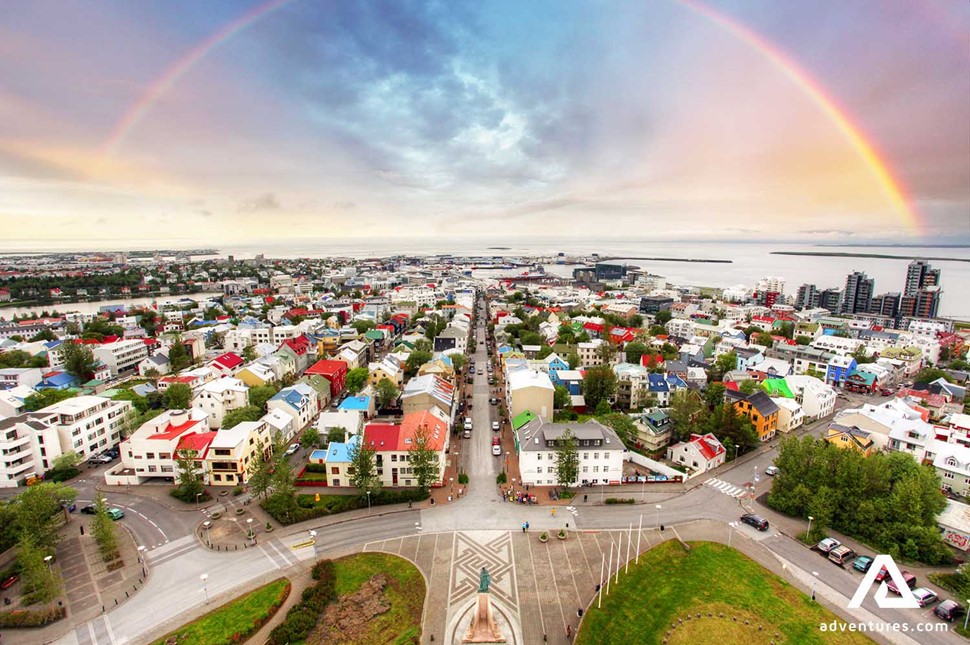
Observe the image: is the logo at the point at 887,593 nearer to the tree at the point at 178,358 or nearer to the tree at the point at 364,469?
A: the tree at the point at 364,469

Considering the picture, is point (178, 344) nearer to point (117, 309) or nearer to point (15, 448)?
point (15, 448)

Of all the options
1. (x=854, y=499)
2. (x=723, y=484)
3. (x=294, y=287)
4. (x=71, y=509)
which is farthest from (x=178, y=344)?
(x=294, y=287)

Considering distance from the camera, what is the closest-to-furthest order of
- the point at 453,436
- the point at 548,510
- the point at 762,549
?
the point at 762,549 < the point at 548,510 < the point at 453,436

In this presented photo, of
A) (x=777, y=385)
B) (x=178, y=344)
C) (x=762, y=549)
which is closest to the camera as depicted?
(x=762, y=549)

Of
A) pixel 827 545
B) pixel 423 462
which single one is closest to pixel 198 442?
pixel 423 462

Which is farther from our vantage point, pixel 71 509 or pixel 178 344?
pixel 178 344

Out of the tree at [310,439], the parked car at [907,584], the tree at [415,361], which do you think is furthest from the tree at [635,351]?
the tree at [310,439]

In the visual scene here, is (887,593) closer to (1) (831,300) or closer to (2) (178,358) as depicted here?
(2) (178,358)
